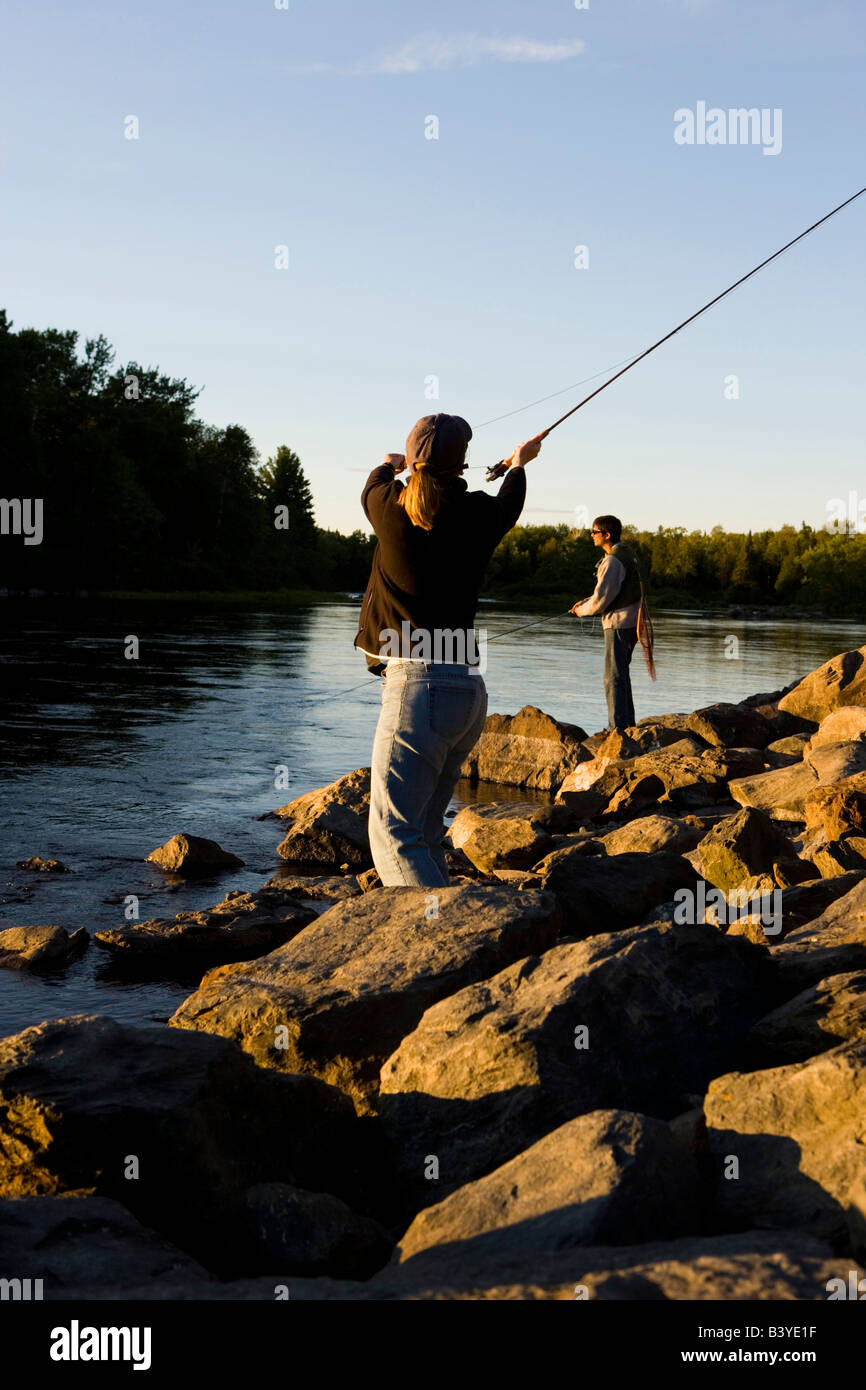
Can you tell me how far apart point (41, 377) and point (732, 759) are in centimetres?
6713

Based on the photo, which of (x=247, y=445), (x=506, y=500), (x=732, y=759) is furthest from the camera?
(x=247, y=445)

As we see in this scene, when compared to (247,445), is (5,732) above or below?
below

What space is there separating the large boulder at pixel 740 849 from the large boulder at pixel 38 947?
3488 mm

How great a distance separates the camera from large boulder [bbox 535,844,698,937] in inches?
234

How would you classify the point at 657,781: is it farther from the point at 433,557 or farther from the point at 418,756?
the point at 433,557

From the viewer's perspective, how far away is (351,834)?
9.50 metres

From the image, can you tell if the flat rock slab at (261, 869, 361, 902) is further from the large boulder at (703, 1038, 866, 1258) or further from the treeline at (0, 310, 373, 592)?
the treeline at (0, 310, 373, 592)

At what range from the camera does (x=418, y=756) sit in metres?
4.89

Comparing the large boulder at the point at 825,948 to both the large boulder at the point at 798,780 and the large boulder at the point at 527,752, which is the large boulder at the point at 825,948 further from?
the large boulder at the point at 527,752

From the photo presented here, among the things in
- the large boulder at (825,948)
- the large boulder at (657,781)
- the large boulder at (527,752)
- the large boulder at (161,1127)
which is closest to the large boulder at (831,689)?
the large boulder at (657,781)

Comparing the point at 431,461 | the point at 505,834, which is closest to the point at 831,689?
the point at 505,834

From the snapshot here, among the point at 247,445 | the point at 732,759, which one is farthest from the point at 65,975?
the point at 247,445

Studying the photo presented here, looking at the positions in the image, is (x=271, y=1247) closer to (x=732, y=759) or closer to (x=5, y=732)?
(x=732, y=759)

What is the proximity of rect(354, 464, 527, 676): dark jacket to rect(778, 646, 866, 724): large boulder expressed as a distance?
10162 mm
